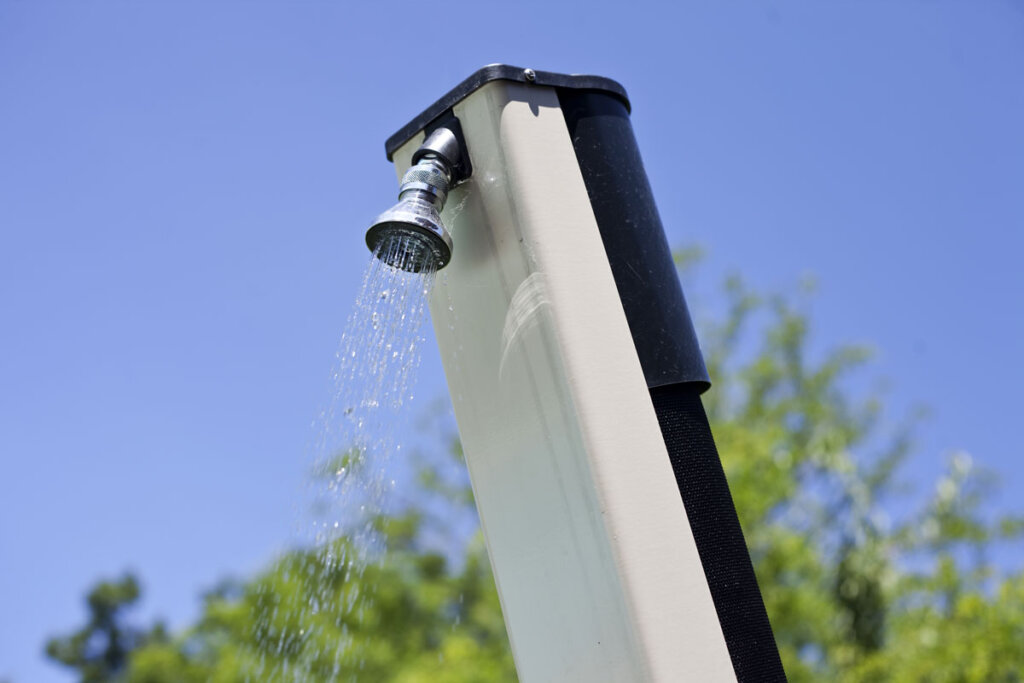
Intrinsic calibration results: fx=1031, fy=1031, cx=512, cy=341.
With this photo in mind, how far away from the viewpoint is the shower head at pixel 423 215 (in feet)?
4.72

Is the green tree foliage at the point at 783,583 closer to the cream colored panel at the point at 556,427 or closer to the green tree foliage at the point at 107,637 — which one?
the cream colored panel at the point at 556,427

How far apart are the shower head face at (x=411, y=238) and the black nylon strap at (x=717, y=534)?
0.37m

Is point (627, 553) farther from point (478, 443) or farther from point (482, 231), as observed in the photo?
point (482, 231)

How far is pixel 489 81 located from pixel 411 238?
0.87 ft

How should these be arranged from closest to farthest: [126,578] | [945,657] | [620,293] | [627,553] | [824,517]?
1. [627,553]
2. [620,293]
3. [945,657]
4. [824,517]
5. [126,578]

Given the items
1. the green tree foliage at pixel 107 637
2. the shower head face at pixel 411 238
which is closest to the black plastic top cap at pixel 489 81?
the shower head face at pixel 411 238

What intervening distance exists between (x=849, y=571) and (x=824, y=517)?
143 inches

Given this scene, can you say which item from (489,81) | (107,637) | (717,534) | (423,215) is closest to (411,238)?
(423,215)

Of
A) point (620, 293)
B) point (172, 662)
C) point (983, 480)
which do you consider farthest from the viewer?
point (172, 662)

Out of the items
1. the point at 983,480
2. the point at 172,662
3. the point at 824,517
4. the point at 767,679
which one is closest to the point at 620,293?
the point at 767,679

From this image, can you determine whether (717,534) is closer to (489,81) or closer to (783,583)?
(489,81)

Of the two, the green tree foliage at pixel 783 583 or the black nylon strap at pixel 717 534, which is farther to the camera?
the green tree foliage at pixel 783 583

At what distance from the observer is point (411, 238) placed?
4.79ft

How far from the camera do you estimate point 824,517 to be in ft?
41.4
